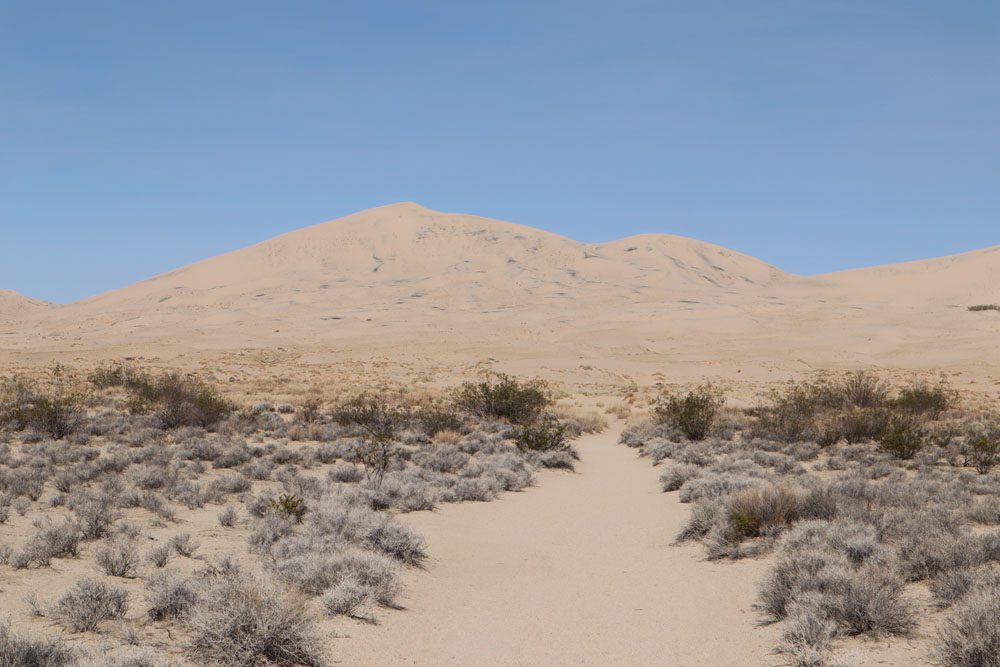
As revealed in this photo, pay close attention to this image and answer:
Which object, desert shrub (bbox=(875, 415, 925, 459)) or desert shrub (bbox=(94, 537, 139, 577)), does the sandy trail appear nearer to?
desert shrub (bbox=(94, 537, 139, 577))

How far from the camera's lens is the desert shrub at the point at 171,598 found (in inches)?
233

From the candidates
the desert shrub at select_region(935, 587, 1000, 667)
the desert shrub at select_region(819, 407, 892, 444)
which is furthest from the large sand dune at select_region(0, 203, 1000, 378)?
the desert shrub at select_region(935, 587, 1000, 667)

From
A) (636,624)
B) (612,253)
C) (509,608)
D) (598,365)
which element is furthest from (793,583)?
(612,253)

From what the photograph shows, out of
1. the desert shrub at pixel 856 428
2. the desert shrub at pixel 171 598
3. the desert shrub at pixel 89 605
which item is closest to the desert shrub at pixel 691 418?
the desert shrub at pixel 856 428

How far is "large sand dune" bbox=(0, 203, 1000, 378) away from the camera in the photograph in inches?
2140

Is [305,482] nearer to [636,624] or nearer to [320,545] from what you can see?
[320,545]

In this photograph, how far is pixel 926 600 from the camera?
6.14m

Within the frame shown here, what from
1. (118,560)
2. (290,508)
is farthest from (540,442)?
(118,560)

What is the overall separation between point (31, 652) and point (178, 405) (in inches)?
604

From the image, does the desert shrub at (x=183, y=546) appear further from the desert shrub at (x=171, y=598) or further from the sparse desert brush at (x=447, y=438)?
the sparse desert brush at (x=447, y=438)

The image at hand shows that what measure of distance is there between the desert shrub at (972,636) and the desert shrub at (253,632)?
14.3 ft

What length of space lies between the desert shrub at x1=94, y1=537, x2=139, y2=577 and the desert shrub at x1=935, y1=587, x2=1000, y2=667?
7096 millimetres

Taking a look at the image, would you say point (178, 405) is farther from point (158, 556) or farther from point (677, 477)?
point (677, 477)

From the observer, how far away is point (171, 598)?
5.98 metres
